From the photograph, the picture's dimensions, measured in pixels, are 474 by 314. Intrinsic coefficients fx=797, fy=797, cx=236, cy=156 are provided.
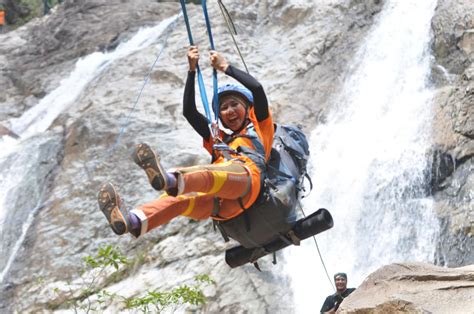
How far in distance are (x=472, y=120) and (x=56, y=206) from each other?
8.13 metres

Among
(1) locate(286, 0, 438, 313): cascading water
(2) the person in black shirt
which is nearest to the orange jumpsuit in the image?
(2) the person in black shirt

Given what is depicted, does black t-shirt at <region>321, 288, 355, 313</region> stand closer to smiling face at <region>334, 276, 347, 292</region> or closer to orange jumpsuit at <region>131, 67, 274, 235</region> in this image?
smiling face at <region>334, 276, 347, 292</region>

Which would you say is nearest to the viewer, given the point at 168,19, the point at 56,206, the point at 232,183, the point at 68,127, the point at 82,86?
the point at 232,183

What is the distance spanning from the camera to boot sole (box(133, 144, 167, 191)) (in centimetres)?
491

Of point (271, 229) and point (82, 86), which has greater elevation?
point (271, 229)

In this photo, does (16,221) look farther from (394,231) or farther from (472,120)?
(472,120)

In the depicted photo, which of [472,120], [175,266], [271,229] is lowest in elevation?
[175,266]

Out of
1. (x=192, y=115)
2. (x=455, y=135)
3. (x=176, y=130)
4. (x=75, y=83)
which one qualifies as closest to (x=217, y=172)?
(x=192, y=115)

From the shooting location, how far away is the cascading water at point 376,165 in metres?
12.9

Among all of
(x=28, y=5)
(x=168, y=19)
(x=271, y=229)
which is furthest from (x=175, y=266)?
(x=28, y=5)

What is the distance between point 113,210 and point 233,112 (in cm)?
161

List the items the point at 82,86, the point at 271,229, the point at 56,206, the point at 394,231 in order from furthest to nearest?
the point at 82,86
the point at 56,206
the point at 394,231
the point at 271,229

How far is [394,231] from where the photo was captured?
13.1m

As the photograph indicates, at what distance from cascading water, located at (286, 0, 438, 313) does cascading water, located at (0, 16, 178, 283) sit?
5.79 metres
